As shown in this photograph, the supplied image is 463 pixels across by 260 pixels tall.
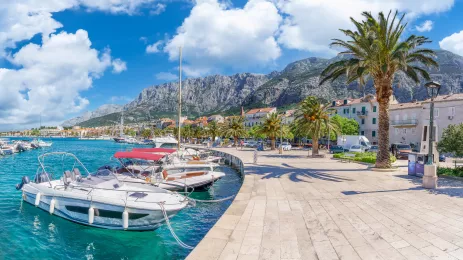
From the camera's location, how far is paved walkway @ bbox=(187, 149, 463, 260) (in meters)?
5.93

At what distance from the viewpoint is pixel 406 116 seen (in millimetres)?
55625

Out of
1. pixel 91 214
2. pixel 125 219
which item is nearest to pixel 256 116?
pixel 91 214

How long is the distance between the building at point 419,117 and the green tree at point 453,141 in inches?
1278

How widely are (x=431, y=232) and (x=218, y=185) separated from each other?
18.4 metres

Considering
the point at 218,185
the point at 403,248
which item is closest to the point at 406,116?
the point at 218,185

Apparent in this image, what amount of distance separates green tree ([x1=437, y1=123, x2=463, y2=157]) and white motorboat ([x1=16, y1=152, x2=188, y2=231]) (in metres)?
15.6

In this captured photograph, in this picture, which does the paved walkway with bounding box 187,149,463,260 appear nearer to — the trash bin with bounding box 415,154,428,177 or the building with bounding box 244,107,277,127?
the trash bin with bounding box 415,154,428,177

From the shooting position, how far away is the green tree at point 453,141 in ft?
51.9

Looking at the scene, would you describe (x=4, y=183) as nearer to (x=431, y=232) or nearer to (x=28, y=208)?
(x=28, y=208)

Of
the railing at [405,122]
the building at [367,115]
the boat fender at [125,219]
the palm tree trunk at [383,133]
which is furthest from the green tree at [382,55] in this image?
the building at [367,115]

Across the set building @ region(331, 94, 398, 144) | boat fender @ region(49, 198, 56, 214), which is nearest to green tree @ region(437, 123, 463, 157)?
boat fender @ region(49, 198, 56, 214)

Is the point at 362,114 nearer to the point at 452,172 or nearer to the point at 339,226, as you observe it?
the point at 452,172

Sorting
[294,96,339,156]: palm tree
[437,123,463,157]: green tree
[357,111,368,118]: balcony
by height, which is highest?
[357,111,368,118]: balcony

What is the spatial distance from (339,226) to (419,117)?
56.3 meters
